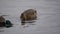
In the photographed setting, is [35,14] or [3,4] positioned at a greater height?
[3,4]

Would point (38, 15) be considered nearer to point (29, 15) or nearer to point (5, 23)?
point (29, 15)

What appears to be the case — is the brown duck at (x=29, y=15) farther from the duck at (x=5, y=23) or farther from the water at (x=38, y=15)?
the duck at (x=5, y=23)

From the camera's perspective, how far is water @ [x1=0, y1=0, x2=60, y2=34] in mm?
1334

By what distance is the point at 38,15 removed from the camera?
137 cm

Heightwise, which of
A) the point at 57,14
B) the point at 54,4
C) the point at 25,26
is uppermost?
the point at 54,4

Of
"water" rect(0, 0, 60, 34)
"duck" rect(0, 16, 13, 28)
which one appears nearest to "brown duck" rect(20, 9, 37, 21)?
"water" rect(0, 0, 60, 34)

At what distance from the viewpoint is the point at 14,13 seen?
1360 mm

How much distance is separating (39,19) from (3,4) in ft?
1.62

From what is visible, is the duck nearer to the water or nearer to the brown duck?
the water

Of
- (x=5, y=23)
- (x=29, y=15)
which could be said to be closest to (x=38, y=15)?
(x=29, y=15)

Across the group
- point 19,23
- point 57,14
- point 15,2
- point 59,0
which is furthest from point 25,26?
point 59,0

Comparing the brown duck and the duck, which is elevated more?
the brown duck

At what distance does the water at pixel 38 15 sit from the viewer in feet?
4.38

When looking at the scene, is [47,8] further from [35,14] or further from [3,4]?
[3,4]
